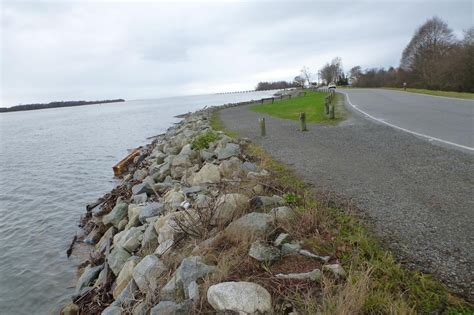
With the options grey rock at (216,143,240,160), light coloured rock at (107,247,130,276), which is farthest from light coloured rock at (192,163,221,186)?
light coloured rock at (107,247,130,276)

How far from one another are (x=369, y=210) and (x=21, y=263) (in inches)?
277

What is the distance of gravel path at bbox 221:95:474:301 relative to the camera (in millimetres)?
3195

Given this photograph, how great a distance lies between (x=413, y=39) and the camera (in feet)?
178

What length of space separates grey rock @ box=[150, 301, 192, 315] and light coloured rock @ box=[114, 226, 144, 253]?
104 inches

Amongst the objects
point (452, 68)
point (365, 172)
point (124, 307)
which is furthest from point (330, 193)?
point (452, 68)

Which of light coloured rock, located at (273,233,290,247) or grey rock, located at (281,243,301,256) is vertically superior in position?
light coloured rock, located at (273,233,290,247)

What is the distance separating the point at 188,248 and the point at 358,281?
2148 millimetres

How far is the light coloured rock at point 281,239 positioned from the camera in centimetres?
340

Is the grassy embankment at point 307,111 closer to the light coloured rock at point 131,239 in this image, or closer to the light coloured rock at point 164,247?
the light coloured rock at point 131,239

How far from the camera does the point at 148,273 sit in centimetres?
378

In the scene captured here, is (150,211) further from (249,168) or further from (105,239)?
(249,168)

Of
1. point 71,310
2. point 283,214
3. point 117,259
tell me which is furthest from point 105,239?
point 283,214

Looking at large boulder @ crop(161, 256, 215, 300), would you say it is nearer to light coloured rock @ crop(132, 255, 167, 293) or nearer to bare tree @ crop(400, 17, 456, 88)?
light coloured rock @ crop(132, 255, 167, 293)

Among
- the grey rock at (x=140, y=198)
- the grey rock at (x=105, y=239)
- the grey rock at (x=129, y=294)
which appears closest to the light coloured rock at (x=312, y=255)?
the grey rock at (x=129, y=294)
